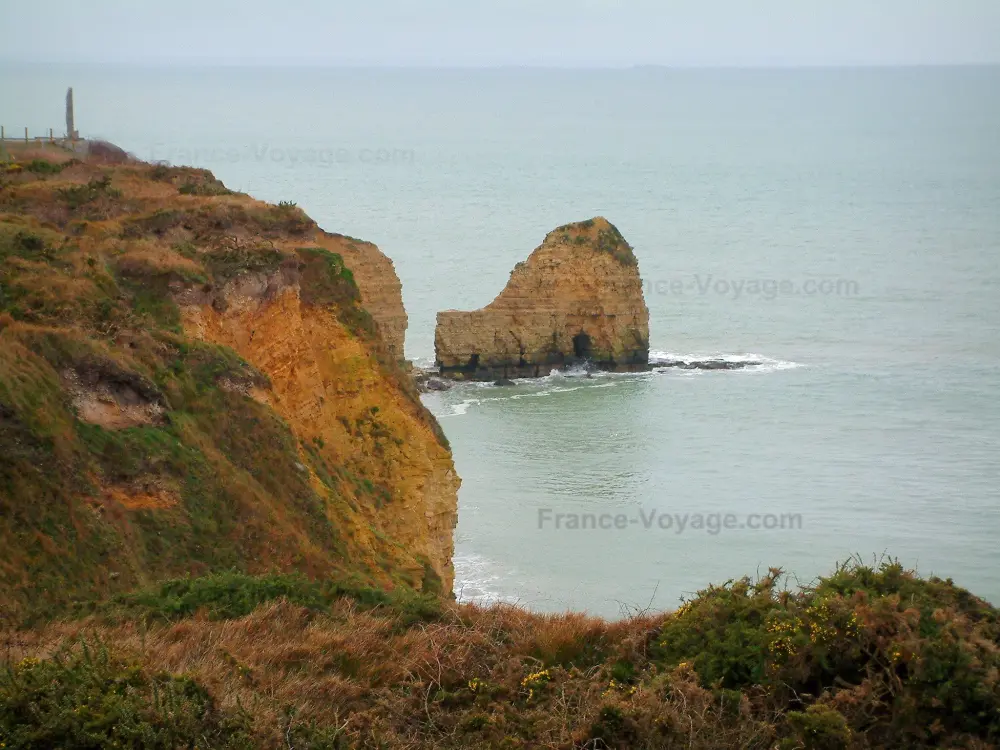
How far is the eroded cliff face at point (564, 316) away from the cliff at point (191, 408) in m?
35.2

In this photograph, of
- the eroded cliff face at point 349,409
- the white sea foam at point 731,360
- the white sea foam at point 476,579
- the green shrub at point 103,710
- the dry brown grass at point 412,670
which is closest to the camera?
the green shrub at point 103,710

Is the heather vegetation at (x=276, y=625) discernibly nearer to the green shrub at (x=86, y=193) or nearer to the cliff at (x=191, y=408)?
the cliff at (x=191, y=408)

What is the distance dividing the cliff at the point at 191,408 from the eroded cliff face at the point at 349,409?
0.13 feet

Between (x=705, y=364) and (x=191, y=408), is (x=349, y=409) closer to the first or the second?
(x=191, y=408)

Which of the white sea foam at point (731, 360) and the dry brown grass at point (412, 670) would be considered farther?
the white sea foam at point (731, 360)

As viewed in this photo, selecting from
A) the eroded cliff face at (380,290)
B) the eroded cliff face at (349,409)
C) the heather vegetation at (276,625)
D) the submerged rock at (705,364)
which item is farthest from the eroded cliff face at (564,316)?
the heather vegetation at (276,625)

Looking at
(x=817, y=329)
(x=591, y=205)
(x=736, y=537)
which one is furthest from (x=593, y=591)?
(x=591, y=205)

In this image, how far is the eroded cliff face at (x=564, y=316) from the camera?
68.7m

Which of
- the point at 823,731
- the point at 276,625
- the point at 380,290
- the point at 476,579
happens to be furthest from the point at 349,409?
the point at 380,290

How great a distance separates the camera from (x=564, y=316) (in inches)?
2739

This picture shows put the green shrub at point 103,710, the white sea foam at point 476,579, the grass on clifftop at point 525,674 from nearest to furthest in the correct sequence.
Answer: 1. the green shrub at point 103,710
2. the grass on clifftop at point 525,674
3. the white sea foam at point 476,579

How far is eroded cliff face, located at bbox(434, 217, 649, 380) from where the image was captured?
225 feet

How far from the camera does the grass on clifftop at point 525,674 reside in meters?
12.2

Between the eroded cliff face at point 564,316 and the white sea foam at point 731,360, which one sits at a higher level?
the eroded cliff face at point 564,316
